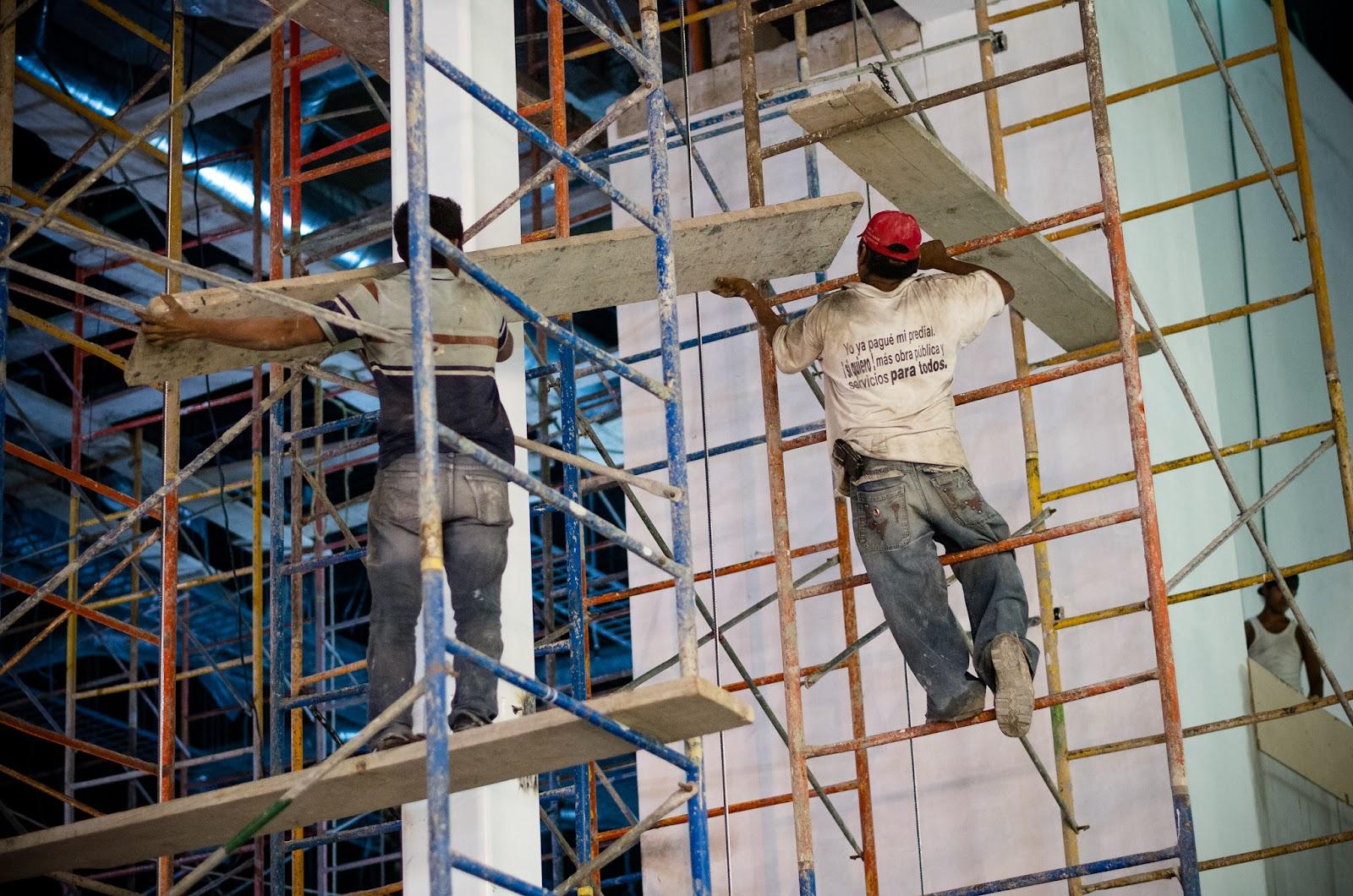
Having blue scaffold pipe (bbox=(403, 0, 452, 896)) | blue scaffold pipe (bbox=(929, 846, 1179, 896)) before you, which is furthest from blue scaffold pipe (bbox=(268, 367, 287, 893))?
blue scaffold pipe (bbox=(403, 0, 452, 896))

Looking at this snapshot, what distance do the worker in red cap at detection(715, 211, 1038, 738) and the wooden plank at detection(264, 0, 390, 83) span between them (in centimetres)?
269

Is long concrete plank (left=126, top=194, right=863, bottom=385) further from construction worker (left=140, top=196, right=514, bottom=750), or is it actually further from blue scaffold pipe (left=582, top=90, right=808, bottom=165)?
blue scaffold pipe (left=582, top=90, right=808, bottom=165)

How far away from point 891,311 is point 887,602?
3.38 feet

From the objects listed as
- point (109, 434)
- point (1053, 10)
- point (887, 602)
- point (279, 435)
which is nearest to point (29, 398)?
point (109, 434)

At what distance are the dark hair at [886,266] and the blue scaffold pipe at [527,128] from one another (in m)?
1.04

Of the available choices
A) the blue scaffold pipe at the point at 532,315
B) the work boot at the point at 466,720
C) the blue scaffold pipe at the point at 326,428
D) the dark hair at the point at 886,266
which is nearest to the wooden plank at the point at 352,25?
the blue scaffold pipe at the point at 326,428

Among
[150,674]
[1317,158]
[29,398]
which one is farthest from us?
[150,674]

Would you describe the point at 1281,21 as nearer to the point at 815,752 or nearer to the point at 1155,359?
the point at 1155,359

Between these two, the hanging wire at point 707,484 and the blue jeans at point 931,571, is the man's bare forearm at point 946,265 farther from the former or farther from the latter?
the hanging wire at point 707,484

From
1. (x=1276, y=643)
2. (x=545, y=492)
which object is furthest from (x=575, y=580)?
(x=1276, y=643)

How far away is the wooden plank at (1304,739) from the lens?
347 inches

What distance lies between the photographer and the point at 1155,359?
28.2 ft

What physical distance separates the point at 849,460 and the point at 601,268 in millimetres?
1099

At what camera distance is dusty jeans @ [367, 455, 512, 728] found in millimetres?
5180
